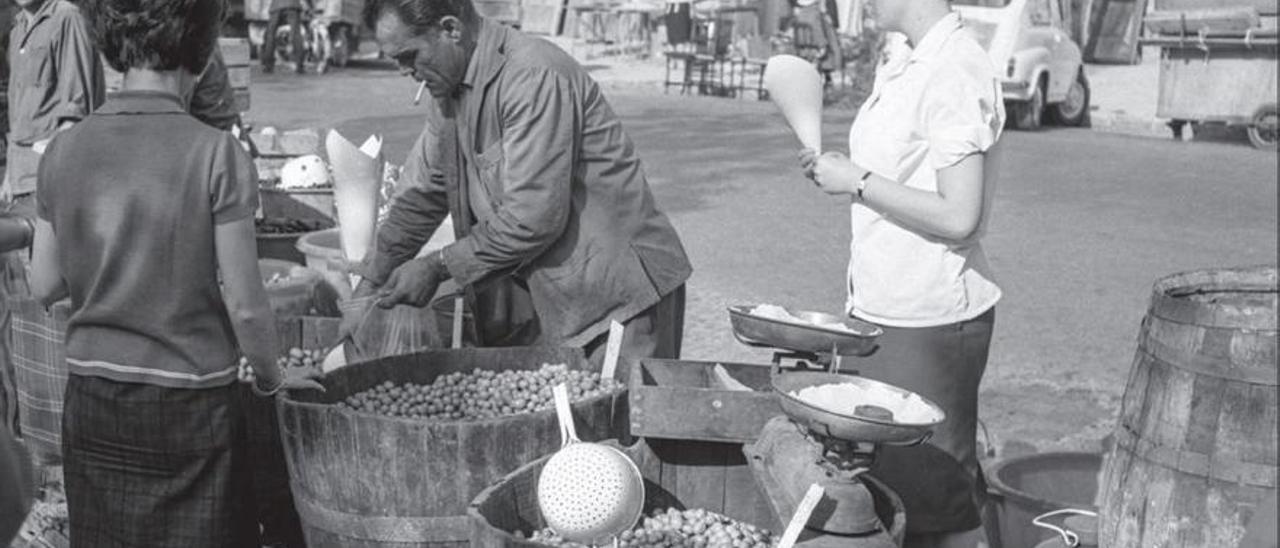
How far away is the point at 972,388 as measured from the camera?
3486 mm

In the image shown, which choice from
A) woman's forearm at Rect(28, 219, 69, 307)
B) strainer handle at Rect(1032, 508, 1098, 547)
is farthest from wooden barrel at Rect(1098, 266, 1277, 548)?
woman's forearm at Rect(28, 219, 69, 307)

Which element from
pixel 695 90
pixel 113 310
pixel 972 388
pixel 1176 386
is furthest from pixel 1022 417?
pixel 695 90

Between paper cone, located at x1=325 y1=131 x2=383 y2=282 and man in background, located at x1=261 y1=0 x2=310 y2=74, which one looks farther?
man in background, located at x1=261 y1=0 x2=310 y2=74

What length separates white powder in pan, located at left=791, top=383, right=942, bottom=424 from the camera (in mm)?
2934

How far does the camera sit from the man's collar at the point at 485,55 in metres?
3.74

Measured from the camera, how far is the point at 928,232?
10.7ft

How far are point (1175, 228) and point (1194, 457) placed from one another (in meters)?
8.19

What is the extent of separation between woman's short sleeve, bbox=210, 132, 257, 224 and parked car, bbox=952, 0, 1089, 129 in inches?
549

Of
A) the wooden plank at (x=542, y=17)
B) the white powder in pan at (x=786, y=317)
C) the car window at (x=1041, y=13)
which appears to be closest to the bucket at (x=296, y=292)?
the white powder in pan at (x=786, y=317)

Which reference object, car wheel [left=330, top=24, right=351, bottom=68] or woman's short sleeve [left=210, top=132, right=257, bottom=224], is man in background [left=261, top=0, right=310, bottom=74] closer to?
car wheel [left=330, top=24, right=351, bottom=68]

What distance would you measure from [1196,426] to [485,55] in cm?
195

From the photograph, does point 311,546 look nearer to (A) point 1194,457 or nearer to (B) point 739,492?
(B) point 739,492

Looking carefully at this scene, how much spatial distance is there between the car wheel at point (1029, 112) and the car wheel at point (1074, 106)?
68cm

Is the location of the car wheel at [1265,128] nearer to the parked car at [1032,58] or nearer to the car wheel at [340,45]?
the parked car at [1032,58]
